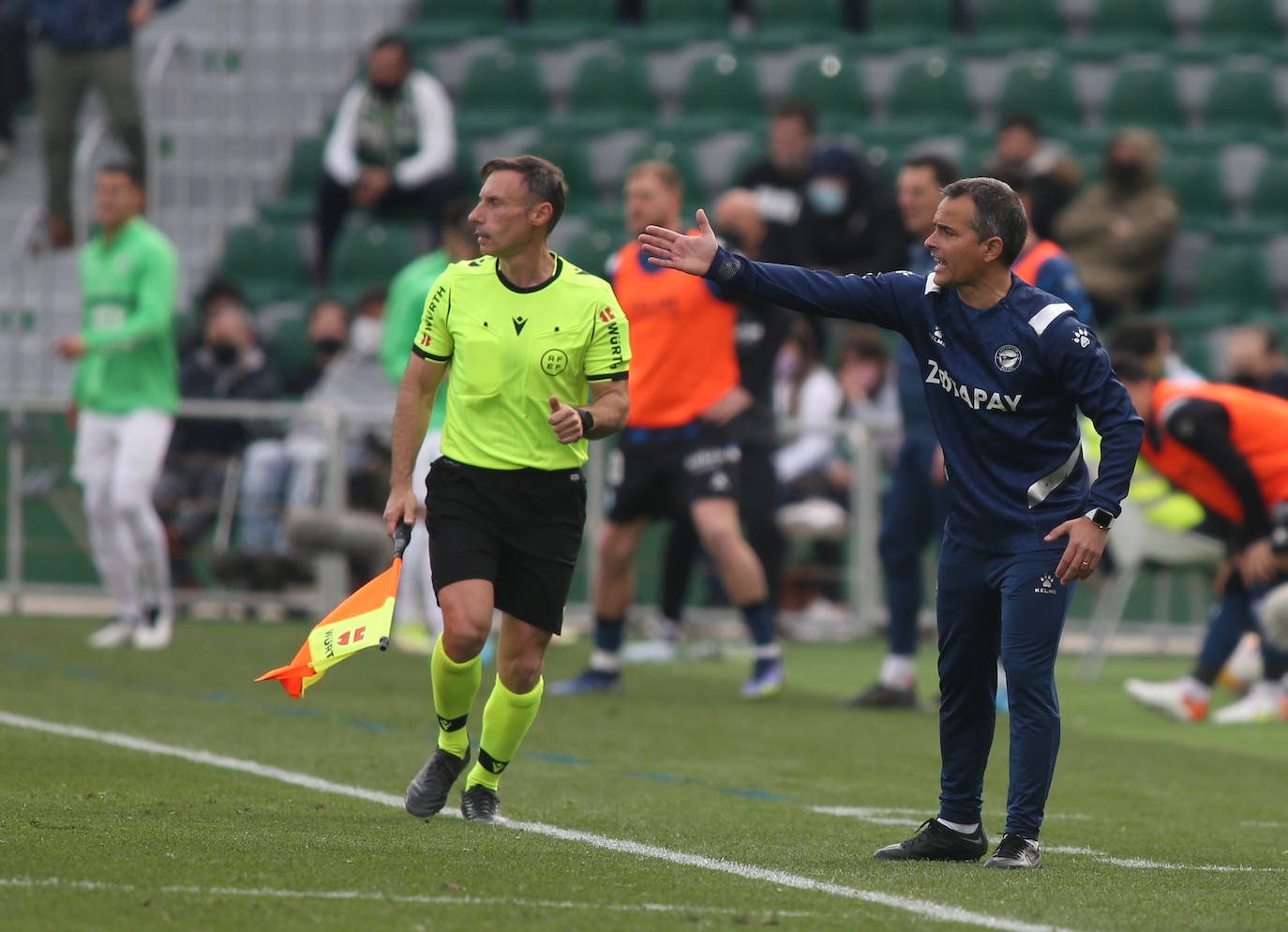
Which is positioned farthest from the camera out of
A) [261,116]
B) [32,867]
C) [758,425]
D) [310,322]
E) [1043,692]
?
[261,116]

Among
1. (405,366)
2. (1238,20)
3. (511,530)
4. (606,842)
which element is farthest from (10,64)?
(606,842)

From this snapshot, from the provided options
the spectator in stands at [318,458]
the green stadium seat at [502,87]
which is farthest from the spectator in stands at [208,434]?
the green stadium seat at [502,87]

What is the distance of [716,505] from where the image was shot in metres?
9.99

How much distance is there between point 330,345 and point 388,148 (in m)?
2.06

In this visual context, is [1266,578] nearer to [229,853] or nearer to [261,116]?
[229,853]

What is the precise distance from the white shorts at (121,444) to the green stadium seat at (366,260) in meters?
4.38

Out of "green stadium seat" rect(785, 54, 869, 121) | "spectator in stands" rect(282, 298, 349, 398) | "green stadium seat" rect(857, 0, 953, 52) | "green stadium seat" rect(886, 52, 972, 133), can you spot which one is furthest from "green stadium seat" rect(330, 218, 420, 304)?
A: "green stadium seat" rect(857, 0, 953, 52)

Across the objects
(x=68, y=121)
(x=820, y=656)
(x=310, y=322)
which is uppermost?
(x=68, y=121)

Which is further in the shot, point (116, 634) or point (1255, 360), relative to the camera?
point (1255, 360)

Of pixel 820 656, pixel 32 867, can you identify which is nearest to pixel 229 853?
pixel 32 867

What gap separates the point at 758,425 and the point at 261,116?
25.2 feet

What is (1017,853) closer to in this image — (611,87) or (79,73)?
(79,73)

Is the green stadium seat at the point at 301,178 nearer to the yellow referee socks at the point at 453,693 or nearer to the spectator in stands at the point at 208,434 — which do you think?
the spectator in stands at the point at 208,434

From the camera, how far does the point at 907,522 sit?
9.75m
